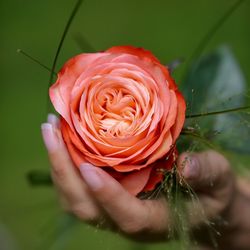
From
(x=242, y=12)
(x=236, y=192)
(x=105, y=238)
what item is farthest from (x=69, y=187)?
(x=242, y=12)

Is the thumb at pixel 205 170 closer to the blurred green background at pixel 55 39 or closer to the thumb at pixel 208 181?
the thumb at pixel 208 181

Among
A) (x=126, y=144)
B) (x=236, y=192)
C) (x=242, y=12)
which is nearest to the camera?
(x=126, y=144)

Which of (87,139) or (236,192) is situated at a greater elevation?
(87,139)

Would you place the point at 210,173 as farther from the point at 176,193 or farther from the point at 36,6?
the point at 36,6

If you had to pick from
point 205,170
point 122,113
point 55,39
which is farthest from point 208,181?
point 55,39

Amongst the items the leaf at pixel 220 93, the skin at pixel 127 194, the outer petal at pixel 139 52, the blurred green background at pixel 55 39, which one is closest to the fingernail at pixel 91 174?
the skin at pixel 127 194

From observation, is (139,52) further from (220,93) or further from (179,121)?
(220,93)

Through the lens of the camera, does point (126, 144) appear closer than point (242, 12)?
Yes
